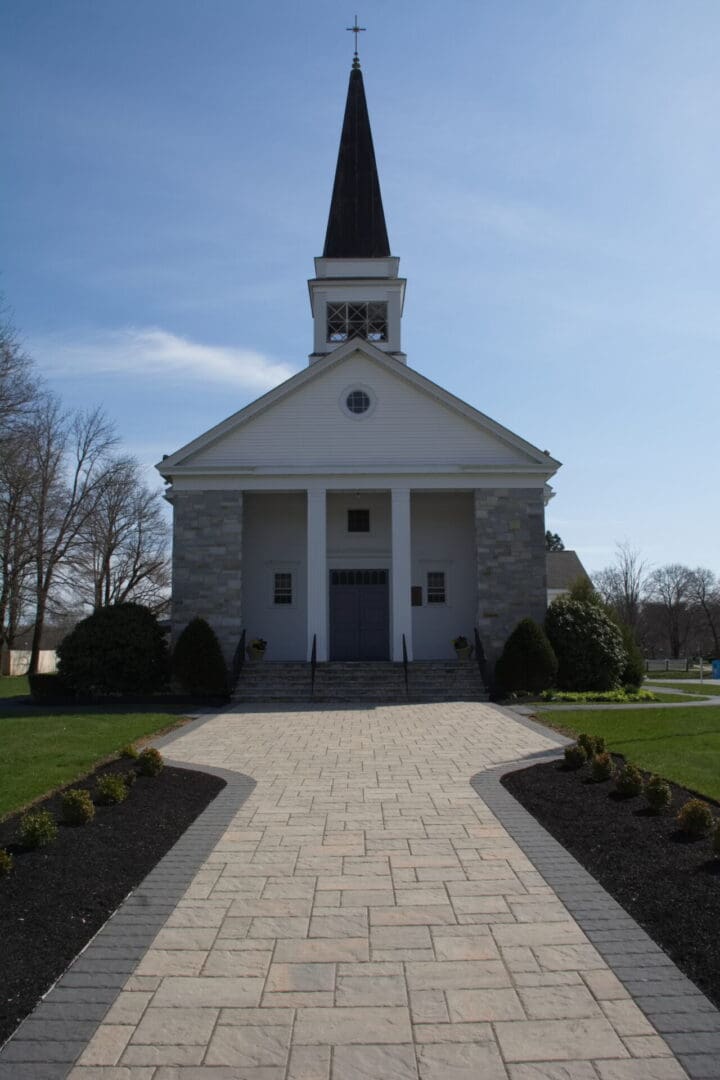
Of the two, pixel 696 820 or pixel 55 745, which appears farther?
pixel 55 745

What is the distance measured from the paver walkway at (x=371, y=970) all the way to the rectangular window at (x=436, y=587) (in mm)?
15289

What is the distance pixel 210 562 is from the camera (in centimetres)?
2216

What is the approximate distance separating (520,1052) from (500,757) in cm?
809

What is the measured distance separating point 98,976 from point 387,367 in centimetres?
1955

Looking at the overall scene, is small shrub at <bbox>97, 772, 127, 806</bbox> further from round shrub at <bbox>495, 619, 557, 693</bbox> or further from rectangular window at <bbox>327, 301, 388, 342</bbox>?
rectangular window at <bbox>327, 301, 388, 342</bbox>

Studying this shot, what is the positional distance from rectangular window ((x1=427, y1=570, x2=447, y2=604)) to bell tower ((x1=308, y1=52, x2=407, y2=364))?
249 inches

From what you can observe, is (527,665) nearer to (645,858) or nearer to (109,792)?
(109,792)

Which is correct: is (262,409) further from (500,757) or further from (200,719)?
(500,757)

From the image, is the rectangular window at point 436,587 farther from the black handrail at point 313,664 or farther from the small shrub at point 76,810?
the small shrub at point 76,810

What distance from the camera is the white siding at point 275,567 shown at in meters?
24.0

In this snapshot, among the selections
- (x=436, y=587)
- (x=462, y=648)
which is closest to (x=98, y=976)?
(x=462, y=648)

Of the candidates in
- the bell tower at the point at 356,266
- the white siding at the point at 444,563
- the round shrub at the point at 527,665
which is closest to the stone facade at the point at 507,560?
the round shrub at the point at 527,665

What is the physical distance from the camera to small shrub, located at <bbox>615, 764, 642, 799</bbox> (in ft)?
→ 28.4

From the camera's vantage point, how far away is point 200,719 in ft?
54.7
